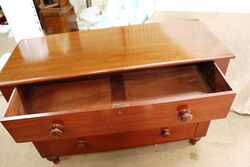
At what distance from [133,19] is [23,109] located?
0.78 metres

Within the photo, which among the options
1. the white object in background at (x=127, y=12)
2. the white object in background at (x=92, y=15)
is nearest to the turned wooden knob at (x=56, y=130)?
the white object in background at (x=127, y=12)

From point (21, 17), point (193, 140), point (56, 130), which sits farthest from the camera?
point (21, 17)

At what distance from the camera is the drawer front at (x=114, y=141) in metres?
0.91

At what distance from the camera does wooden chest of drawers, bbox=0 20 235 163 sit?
69 centimetres

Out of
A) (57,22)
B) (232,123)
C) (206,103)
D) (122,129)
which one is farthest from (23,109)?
(57,22)

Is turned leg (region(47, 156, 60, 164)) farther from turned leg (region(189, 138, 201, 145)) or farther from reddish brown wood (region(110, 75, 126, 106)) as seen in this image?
turned leg (region(189, 138, 201, 145))

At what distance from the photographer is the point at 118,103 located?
835 millimetres

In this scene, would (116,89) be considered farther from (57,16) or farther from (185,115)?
(57,16)

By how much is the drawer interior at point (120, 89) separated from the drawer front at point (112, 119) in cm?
11

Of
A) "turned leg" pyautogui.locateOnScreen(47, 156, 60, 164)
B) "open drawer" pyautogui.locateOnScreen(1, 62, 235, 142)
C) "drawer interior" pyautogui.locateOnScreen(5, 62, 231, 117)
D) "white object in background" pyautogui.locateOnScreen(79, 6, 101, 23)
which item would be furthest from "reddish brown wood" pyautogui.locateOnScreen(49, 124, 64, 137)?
"white object in background" pyautogui.locateOnScreen(79, 6, 101, 23)

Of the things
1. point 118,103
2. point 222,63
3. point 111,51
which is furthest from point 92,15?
point 222,63

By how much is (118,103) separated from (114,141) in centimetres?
22

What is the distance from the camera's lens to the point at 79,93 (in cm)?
92

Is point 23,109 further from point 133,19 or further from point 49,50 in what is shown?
point 133,19
